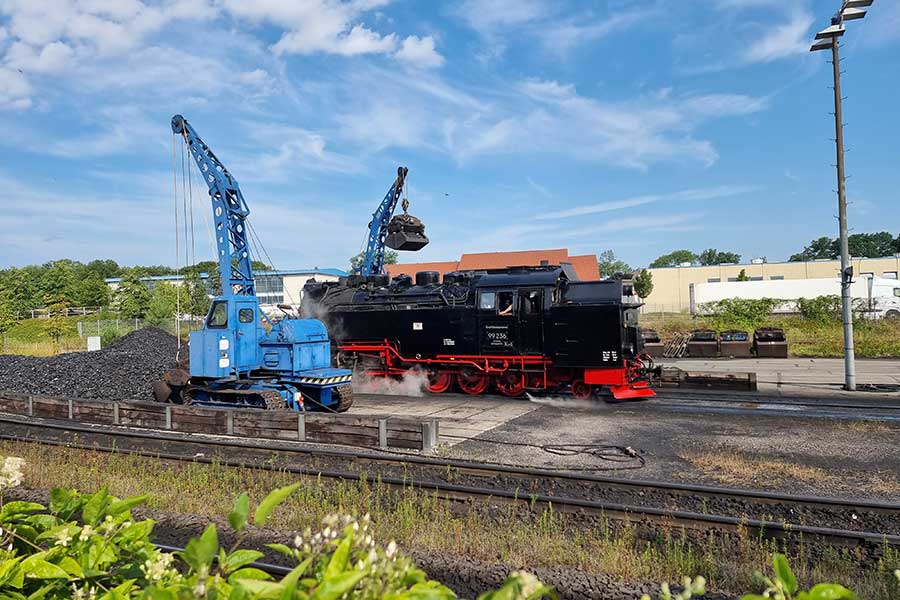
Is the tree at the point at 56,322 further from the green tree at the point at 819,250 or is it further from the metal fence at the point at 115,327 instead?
the green tree at the point at 819,250

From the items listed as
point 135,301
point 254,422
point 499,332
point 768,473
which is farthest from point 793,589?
point 135,301

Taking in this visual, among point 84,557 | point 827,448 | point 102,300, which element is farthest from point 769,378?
point 102,300

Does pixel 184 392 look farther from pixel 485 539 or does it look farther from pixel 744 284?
pixel 744 284

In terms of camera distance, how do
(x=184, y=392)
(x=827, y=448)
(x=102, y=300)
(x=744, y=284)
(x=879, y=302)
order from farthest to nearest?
(x=102, y=300)
(x=744, y=284)
(x=879, y=302)
(x=184, y=392)
(x=827, y=448)

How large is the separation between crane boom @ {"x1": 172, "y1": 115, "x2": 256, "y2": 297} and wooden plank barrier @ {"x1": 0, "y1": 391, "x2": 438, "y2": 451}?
412cm

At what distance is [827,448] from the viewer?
36.1ft

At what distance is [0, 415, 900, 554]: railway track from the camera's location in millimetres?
6828

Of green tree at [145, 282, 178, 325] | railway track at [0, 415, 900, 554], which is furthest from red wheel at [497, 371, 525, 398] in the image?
green tree at [145, 282, 178, 325]

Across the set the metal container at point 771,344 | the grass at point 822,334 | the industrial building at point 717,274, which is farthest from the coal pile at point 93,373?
the industrial building at point 717,274

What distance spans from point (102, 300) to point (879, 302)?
79495mm

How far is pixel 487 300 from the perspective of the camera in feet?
56.4

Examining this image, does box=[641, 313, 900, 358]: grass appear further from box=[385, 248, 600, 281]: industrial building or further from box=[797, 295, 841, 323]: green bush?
box=[385, 248, 600, 281]: industrial building

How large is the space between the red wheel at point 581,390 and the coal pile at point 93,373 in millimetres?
10689

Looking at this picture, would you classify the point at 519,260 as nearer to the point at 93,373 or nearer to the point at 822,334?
the point at 822,334
